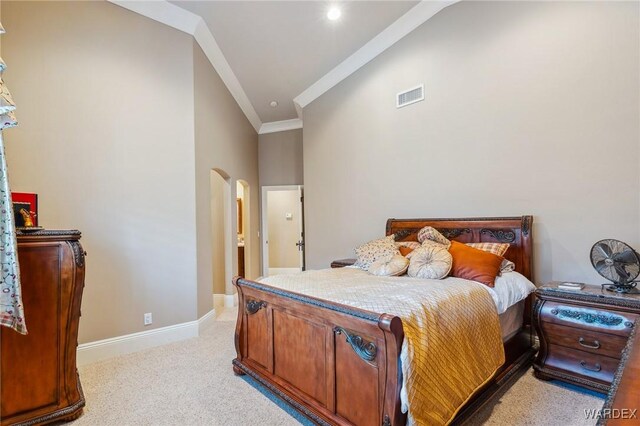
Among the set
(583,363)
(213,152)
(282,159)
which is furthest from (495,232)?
(282,159)

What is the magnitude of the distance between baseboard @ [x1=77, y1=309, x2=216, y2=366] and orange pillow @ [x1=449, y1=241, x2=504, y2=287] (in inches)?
116

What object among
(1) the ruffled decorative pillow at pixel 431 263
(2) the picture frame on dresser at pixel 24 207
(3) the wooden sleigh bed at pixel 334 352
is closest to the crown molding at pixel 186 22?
(2) the picture frame on dresser at pixel 24 207

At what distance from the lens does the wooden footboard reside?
1528 millimetres

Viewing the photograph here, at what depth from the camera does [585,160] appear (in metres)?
2.73

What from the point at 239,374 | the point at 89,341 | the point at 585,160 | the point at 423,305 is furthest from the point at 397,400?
the point at 89,341

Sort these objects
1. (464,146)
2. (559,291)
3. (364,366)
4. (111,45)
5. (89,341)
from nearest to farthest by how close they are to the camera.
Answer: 1. (364,366)
2. (559,291)
3. (89,341)
4. (111,45)
5. (464,146)

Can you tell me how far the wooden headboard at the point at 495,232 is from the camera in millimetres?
2934

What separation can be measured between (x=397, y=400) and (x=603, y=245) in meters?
2.15

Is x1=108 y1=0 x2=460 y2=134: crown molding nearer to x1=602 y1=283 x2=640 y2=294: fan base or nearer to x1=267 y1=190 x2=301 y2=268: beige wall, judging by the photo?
x1=267 y1=190 x2=301 y2=268: beige wall

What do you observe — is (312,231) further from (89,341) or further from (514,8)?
(514,8)

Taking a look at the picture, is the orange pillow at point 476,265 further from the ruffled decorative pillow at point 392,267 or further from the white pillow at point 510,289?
the ruffled decorative pillow at point 392,267

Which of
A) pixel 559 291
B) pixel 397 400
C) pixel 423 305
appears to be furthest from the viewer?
pixel 559 291

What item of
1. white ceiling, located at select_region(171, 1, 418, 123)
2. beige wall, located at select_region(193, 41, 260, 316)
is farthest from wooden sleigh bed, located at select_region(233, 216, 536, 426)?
white ceiling, located at select_region(171, 1, 418, 123)

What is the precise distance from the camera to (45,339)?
1.96 m
